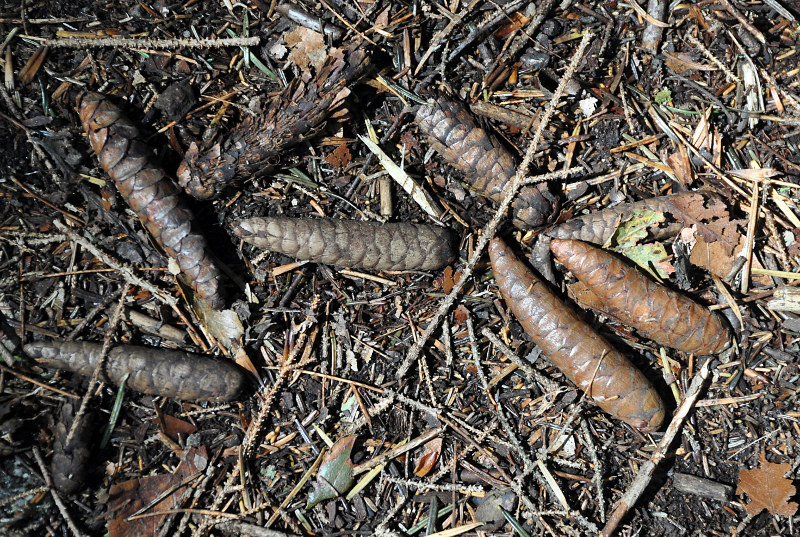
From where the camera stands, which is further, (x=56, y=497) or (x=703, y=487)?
(x=703, y=487)

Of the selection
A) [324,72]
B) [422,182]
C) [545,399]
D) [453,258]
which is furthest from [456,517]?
[324,72]

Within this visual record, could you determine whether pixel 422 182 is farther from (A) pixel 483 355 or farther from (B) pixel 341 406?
(B) pixel 341 406

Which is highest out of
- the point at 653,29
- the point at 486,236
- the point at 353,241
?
the point at 653,29

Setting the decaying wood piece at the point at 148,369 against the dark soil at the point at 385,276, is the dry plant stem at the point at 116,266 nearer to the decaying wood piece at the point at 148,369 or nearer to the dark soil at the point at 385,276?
the dark soil at the point at 385,276

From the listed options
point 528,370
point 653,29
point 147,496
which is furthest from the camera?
point 653,29

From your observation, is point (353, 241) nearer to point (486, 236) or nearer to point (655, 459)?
point (486, 236)

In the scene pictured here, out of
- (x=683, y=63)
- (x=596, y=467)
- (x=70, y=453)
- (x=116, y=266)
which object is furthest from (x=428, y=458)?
(x=683, y=63)

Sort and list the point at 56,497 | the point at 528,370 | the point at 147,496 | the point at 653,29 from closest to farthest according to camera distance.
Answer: the point at 56,497
the point at 147,496
the point at 528,370
the point at 653,29

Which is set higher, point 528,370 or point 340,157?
point 340,157
